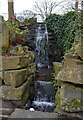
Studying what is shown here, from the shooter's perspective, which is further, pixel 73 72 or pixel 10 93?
pixel 10 93

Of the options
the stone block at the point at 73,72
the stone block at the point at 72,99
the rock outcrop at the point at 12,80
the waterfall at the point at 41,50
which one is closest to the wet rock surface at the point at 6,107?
the rock outcrop at the point at 12,80

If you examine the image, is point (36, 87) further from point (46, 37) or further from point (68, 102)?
point (46, 37)

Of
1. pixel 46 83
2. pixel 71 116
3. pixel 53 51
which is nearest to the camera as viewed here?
pixel 71 116

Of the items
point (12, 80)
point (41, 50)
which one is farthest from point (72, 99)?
point (41, 50)

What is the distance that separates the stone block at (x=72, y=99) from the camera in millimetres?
2490

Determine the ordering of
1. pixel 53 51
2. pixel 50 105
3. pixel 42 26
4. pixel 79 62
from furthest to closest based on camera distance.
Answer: pixel 42 26, pixel 53 51, pixel 50 105, pixel 79 62

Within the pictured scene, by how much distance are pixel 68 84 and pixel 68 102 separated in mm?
455

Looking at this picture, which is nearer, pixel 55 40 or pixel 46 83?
pixel 46 83

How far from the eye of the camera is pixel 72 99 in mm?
2531

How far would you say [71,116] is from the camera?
242 centimetres

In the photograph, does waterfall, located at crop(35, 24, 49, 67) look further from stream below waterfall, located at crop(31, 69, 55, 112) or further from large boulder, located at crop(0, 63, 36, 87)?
large boulder, located at crop(0, 63, 36, 87)

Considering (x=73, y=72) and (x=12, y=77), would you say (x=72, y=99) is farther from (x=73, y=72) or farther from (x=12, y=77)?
(x=12, y=77)

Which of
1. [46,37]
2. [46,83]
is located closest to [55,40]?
[46,37]

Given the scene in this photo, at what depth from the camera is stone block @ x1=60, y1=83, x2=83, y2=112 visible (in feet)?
8.17
